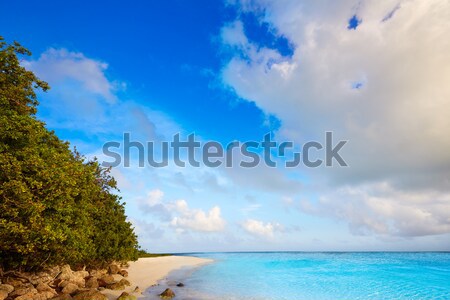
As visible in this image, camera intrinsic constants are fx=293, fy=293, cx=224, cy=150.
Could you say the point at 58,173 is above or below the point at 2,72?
below

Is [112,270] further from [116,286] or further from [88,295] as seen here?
[88,295]

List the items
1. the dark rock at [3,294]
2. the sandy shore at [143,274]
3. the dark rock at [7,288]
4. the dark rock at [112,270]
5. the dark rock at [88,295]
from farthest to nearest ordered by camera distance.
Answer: the dark rock at [112,270] → the sandy shore at [143,274] → the dark rock at [88,295] → the dark rock at [7,288] → the dark rock at [3,294]

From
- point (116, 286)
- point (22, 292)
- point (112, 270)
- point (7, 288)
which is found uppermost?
point (7, 288)

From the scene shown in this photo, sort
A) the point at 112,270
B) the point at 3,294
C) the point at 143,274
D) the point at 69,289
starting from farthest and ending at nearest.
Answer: the point at 143,274, the point at 112,270, the point at 69,289, the point at 3,294

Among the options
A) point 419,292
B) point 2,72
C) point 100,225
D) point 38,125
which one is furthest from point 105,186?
point 419,292

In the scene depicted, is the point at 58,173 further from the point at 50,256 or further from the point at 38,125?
the point at 50,256

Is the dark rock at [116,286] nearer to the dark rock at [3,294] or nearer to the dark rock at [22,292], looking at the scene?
the dark rock at [22,292]

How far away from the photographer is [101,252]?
26.6 m

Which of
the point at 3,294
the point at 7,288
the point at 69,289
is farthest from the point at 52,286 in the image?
the point at 3,294

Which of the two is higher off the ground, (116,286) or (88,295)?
(88,295)

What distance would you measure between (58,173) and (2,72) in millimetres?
8738

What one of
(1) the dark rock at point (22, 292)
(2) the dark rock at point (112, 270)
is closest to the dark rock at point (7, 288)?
(1) the dark rock at point (22, 292)

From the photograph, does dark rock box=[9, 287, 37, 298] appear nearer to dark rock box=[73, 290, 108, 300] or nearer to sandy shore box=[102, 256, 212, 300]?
dark rock box=[73, 290, 108, 300]

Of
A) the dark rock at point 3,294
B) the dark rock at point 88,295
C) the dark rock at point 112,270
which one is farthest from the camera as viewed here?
the dark rock at point 112,270
